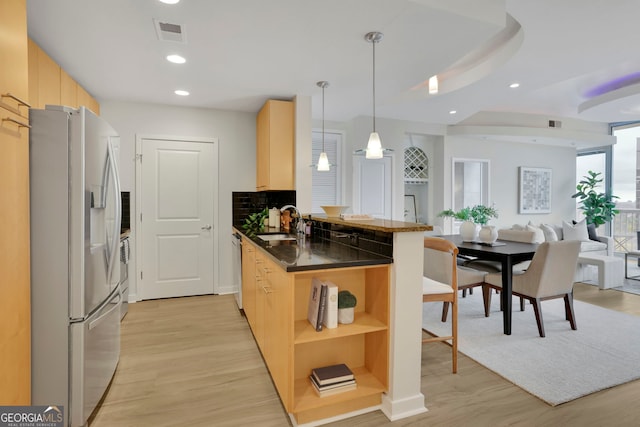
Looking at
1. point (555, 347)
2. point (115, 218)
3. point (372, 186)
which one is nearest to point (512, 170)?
point (372, 186)

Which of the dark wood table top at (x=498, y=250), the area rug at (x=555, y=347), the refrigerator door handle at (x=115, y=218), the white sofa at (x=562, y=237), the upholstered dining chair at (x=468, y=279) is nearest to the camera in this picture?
the refrigerator door handle at (x=115, y=218)

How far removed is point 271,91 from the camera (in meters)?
3.63

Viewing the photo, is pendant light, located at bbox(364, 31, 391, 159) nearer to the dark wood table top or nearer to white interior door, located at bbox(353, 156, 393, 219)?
the dark wood table top

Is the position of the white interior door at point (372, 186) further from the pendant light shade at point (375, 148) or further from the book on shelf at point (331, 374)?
the book on shelf at point (331, 374)

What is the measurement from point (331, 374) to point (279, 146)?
258 cm

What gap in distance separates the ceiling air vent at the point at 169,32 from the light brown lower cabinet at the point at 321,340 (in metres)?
1.67

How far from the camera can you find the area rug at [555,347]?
2.25m

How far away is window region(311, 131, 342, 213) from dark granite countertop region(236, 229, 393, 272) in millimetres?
2627

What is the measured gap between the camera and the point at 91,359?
1.89m

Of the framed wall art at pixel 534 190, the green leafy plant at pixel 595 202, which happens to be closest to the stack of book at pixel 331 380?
the framed wall art at pixel 534 190

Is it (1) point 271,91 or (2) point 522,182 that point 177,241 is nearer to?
(1) point 271,91

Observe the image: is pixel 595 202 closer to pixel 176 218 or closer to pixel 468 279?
pixel 468 279

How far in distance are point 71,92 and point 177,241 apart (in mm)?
1933

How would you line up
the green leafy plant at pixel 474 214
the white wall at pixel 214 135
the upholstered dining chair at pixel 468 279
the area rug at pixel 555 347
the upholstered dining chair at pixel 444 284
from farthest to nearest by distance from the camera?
the green leafy plant at pixel 474 214, the white wall at pixel 214 135, the upholstered dining chair at pixel 468 279, the upholstered dining chair at pixel 444 284, the area rug at pixel 555 347
